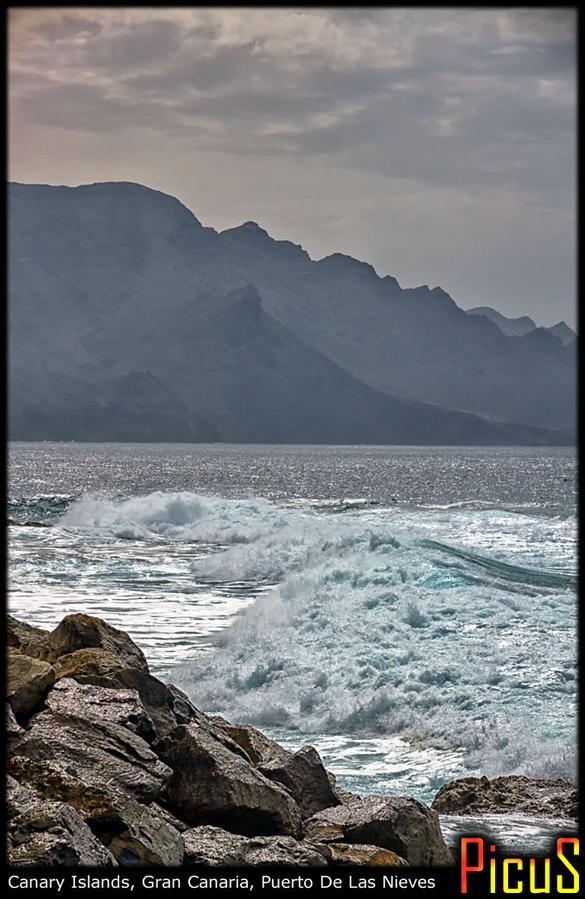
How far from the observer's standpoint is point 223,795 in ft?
22.4

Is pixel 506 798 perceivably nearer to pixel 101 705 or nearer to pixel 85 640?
pixel 85 640

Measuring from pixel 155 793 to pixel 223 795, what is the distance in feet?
1.57

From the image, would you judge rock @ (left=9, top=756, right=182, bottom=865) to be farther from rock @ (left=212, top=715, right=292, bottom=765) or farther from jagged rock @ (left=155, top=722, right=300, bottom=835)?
rock @ (left=212, top=715, right=292, bottom=765)

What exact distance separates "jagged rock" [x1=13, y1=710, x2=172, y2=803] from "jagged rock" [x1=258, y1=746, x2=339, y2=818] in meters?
1.19

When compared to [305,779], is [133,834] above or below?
above

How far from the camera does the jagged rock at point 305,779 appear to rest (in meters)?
7.71

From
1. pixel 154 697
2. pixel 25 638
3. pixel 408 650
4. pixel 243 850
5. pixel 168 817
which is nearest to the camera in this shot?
pixel 243 850

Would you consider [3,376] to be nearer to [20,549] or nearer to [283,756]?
[283,756]

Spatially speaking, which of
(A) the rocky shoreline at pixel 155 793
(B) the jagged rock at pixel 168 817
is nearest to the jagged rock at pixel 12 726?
(A) the rocky shoreline at pixel 155 793

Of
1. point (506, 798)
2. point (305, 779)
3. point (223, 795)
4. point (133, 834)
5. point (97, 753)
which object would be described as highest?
point (97, 753)

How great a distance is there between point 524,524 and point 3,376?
4510 centimetres

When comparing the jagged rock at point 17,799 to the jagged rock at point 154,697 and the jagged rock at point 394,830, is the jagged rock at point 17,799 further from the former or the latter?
the jagged rock at point 154,697

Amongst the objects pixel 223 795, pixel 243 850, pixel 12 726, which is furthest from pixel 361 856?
pixel 12 726

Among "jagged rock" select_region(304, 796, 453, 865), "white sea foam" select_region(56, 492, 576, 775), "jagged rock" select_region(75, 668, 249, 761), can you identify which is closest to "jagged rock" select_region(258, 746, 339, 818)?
"jagged rock" select_region(75, 668, 249, 761)
